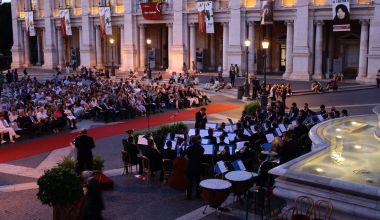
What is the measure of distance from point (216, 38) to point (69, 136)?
31683 mm

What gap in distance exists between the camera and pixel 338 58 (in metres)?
41.1

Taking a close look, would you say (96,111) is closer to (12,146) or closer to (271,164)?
(12,146)

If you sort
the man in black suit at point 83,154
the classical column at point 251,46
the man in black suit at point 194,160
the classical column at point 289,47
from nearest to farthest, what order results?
the man in black suit at point 194,160
the man in black suit at point 83,154
the classical column at point 289,47
the classical column at point 251,46

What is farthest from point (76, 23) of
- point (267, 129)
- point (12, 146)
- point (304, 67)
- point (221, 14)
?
point (267, 129)

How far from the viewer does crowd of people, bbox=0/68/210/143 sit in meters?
20.1

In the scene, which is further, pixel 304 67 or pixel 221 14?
pixel 221 14

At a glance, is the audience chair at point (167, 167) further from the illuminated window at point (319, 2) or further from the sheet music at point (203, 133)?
the illuminated window at point (319, 2)

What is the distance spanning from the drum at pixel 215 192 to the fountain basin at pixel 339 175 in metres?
1.18

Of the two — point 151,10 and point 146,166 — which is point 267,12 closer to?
point 151,10

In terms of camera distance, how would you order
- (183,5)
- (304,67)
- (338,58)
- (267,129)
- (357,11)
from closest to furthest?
(267,129) < (357,11) < (304,67) < (338,58) < (183,5)

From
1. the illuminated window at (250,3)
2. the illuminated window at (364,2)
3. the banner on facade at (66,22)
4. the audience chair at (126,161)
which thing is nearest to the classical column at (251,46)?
the illuminated window at (250,3)

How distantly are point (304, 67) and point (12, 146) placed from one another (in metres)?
26.1

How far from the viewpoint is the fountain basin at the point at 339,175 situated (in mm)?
8250

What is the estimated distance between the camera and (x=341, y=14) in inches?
1373
